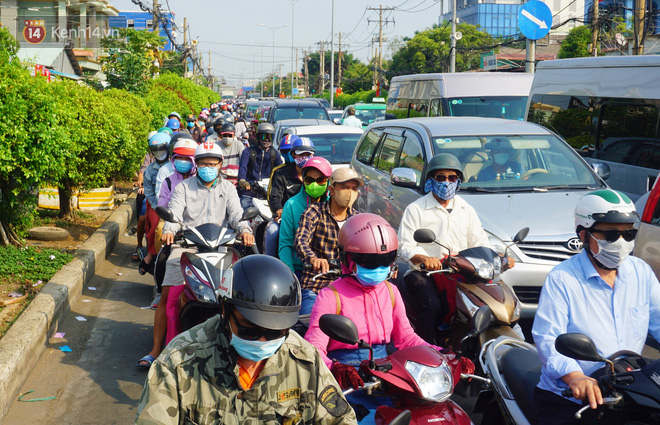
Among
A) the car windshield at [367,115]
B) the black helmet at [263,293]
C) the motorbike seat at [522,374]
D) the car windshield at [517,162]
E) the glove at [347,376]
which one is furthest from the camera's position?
the car windshield at [367,115]

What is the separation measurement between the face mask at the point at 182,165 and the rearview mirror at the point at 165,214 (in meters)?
1.54

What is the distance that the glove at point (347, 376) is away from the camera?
10.5 feet

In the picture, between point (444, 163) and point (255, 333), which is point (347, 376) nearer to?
point (255, 333)

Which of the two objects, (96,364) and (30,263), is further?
(30,263)

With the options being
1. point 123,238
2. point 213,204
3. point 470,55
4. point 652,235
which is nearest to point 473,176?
point 652,235

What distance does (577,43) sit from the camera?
44.2 metres

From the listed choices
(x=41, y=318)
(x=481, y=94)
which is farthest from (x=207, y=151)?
(x=481, y=94)

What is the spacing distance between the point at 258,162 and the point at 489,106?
497 centimetres

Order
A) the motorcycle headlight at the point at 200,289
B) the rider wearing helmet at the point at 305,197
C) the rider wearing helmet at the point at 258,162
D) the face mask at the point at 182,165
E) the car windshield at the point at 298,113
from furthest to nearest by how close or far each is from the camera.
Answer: the car windshield at the point at 298,113 < the rider wearing helmet at the point at 258,162 < the face mask at the point at 182,165 < the rider wearing helmet at the point at 305,197 < the motorcycle headlight at the point at 200,289

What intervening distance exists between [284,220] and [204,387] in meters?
3.31

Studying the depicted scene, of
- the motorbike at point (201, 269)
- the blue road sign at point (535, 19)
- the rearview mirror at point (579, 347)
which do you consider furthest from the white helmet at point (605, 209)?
the blue road sign at point (535, 19)

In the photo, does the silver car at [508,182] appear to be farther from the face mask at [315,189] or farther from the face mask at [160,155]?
the face mask at [160,155]

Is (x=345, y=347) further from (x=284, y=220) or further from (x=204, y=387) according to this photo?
(x=284, y=220)

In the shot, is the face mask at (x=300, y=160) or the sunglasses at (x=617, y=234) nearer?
→ the sunglasses at (x=617, y=234)
